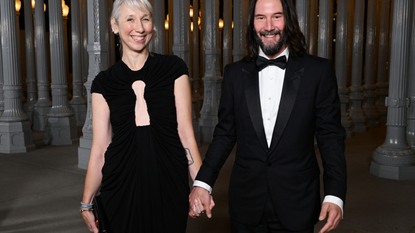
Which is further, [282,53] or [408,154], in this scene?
[408,154]

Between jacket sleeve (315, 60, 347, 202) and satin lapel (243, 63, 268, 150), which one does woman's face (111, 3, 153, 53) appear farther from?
jacket sleeve (315, 60, 347, 202)

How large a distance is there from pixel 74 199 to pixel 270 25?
4.53 meters

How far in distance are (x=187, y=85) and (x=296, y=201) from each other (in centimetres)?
86

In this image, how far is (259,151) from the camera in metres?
2.26

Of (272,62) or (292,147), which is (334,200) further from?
(272,62)

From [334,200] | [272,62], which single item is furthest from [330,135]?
[272,62]

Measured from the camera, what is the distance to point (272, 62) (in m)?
2.24

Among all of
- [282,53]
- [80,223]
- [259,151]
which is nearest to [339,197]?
[259,151]

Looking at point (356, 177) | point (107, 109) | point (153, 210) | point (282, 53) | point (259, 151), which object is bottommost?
point (356, 177)

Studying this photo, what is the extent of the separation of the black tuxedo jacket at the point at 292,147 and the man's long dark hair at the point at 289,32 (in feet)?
0.19

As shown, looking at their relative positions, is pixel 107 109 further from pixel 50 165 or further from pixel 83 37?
pixel 83 37

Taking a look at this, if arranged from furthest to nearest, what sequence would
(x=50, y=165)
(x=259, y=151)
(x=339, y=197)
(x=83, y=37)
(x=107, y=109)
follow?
(x=83, y=37), (x=50, y=165), (x=107, y=109), (x=259, y=151), (x=339, y=197)

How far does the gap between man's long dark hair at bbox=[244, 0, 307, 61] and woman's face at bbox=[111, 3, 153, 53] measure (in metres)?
0.54

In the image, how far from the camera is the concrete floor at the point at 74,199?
4.89 meters
